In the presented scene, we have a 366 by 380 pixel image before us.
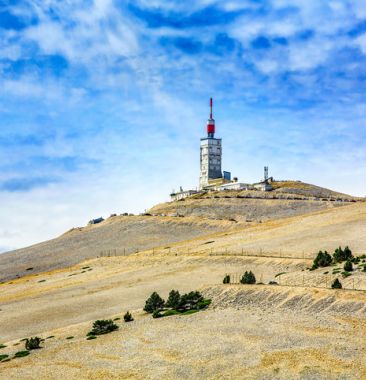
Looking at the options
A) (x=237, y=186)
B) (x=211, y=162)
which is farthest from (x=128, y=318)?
(x=211, y=162)

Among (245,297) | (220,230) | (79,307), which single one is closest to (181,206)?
(220,230)

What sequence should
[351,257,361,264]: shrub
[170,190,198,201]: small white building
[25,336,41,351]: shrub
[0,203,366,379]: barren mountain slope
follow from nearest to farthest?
[0,203,366,379]: barren mountain slope
[25,336,41,351]: shrub
[351,257,361,264]: shrub
[170,190,198,201]: small white building

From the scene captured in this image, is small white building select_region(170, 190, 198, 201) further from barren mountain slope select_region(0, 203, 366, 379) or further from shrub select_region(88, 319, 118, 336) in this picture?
shrub select_region(88, 319, 118, 336)

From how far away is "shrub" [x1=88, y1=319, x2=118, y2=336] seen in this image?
44031 mm

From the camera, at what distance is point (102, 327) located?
4459 centimetres

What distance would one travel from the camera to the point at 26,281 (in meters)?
87.1

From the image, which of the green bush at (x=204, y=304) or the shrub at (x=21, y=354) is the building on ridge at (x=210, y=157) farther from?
the shrub at (x=21, y=354)

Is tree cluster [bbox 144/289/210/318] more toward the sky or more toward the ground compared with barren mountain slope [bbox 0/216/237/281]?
more toward the ground

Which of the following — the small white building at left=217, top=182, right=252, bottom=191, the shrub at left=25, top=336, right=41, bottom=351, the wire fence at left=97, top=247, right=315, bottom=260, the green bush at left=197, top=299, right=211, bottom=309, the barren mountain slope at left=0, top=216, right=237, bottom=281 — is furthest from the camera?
the small white building at left=217, top=182, right=252, bottom=191

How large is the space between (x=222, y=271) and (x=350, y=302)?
28330 millimetres

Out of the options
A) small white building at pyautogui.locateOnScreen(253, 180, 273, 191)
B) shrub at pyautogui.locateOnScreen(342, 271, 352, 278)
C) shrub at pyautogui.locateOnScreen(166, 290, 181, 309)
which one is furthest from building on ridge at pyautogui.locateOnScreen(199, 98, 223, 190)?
shrub at pyautogui.locateOnScreen(166, 290, 181, 309)

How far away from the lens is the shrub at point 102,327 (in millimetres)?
44031

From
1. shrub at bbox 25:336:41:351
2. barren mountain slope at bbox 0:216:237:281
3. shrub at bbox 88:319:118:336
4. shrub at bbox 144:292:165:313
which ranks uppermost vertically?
barren mountain slope at bbox 0:216:237:281

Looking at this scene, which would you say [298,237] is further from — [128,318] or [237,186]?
[237,186]
